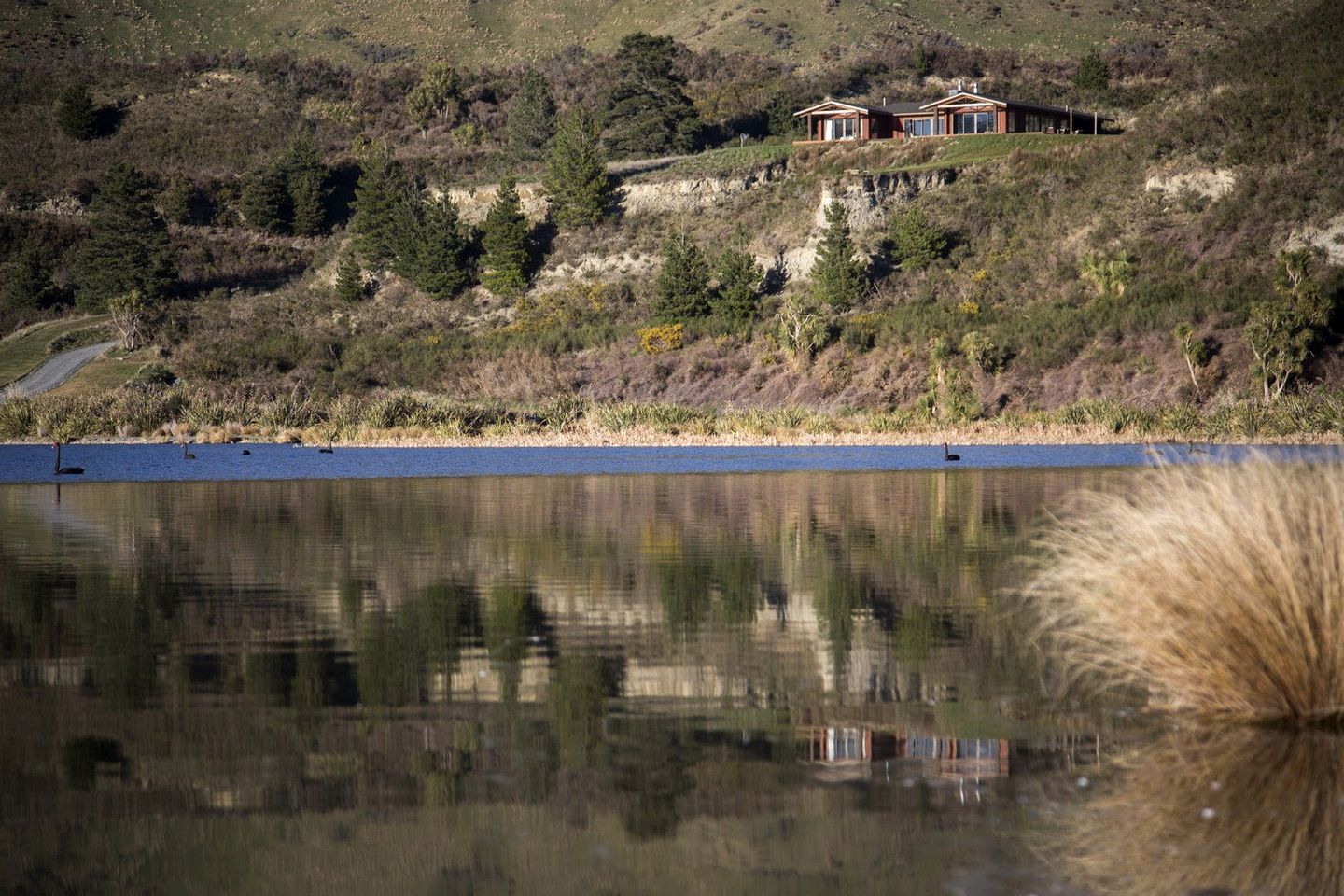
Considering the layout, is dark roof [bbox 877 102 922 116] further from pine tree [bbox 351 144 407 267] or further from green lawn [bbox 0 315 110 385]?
green lawn [bbox 0 315 110 385]

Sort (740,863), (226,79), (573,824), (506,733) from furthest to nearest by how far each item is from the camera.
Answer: (226,79) → (506,733) → (573,824) → (740,863)

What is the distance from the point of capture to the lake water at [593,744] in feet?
28.3

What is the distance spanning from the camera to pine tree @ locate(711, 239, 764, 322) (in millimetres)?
89188

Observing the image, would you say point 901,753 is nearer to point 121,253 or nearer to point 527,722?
point 527,722

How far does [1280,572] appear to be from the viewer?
10570mm

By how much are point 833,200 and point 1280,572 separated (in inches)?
3306

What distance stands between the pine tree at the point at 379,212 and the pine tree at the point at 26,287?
21507 millimetres

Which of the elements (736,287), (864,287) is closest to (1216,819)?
(864,287)

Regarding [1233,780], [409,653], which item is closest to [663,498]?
[409,653]

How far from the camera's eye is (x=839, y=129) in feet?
368

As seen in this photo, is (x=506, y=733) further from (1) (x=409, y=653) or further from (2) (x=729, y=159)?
(2) (x=729, y=159)

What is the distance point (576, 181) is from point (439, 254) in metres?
11.0

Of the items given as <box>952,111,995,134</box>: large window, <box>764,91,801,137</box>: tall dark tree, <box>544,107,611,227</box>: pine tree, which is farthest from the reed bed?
<box>764,91,801,137</box>: tall dark tree

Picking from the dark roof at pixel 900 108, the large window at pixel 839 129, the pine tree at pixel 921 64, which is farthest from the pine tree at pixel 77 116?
the pine tree at pixel 921 64
